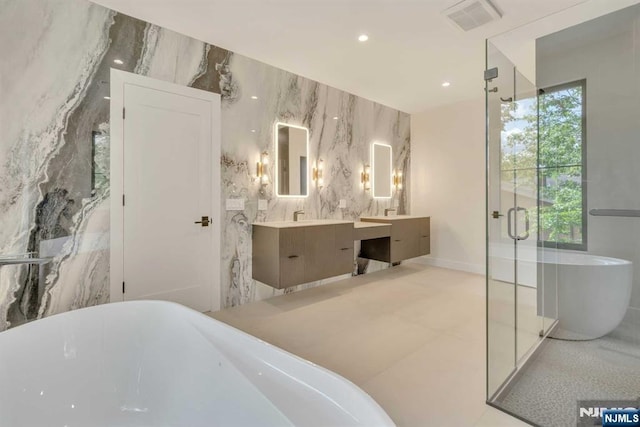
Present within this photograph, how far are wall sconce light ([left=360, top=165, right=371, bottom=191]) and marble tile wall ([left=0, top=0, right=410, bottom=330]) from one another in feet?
A: 6.81

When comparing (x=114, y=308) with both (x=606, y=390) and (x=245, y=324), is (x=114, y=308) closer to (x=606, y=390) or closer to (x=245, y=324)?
(x=245, y=324)

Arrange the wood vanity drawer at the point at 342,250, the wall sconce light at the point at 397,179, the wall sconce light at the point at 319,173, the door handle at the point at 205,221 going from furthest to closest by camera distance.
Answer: the wall sconce light at the point at 397,179 → the wall sconce light at the point at 319,173 → the wood vanity drawer at the point at 342,250 → the door handle at the point at 205,221

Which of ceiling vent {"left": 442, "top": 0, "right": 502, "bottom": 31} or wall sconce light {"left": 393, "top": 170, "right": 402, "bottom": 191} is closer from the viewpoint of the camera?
ceiling vent {"left": 442, "top": 0, "right": 502, "bottom": 31}

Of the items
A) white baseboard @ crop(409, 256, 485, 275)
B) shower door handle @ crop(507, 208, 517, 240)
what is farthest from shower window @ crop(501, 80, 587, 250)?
white baseboard @ crop(409, 256, 485, 275)

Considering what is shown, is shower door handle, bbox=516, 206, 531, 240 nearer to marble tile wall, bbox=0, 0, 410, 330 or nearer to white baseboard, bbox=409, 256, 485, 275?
Answer: white baseboard, bbox=409, 256, 485, 275

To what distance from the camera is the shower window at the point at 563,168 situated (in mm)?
2562

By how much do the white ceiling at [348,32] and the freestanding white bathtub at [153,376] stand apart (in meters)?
2.42

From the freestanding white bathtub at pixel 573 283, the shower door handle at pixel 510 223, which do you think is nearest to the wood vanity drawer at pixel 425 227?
the freestanding white bathtub at pixel 573 283

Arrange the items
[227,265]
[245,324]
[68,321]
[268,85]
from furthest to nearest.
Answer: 1. [268,85]
2. [227,265]
3. [245,324]
4. [68,321]

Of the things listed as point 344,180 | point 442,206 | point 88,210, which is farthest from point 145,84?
point 442,206

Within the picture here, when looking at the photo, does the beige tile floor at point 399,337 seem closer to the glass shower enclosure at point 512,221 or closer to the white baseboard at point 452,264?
the glass shower enclosure at point 512,221

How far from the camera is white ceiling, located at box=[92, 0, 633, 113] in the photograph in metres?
2.49

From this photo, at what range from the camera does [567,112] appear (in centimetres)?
263

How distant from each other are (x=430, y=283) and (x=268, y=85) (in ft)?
11.1
